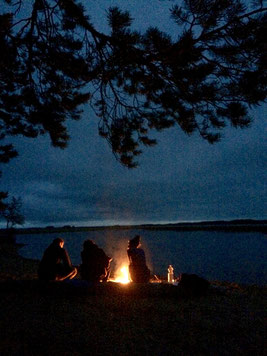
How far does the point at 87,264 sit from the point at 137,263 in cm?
107

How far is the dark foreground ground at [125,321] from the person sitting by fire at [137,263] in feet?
2.81

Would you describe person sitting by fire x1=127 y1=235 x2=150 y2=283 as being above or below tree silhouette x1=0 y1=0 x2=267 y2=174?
below

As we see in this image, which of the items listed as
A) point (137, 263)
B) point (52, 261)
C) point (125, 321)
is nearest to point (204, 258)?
point (137, 263)

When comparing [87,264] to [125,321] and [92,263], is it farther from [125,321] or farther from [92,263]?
[125,321]

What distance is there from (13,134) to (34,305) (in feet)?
14.9

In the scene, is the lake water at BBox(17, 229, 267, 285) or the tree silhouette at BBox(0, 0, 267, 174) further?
the lake water at BBox(17, 229, 267, 285)

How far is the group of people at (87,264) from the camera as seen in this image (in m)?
4.83

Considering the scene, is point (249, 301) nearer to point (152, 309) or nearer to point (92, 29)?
point (152, 309)

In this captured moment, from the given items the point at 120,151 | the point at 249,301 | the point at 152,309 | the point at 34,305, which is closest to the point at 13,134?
the point at 120,151

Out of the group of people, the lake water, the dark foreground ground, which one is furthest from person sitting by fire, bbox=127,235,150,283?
the lake water

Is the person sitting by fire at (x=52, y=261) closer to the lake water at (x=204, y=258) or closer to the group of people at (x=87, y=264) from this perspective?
the group of people at (x=87, y=264)

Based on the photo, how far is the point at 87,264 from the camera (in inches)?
216

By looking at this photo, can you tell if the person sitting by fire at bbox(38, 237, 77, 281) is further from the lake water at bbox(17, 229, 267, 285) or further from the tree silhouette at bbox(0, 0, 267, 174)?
the lake water at bbox(17, 229, 267, 285)

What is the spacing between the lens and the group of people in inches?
190
